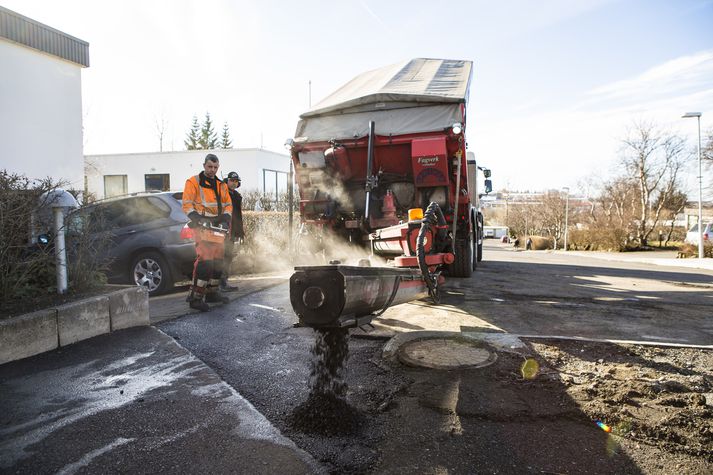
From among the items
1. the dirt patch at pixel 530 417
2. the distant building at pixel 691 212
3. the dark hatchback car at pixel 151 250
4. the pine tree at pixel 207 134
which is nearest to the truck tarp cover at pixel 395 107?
the dark hatchback car at pixel 151 250

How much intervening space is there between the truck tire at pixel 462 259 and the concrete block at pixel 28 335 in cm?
568

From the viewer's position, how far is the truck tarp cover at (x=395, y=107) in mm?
6539

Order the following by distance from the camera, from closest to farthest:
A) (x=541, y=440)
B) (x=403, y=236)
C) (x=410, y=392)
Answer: (x=541, y=440)
(x=410, y=392)
(x=403, y=236)

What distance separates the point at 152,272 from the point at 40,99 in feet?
38.3

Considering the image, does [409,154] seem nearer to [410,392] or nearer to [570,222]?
[410,392]

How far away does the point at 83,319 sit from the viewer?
13.3ft

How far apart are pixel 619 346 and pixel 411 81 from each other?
512cm

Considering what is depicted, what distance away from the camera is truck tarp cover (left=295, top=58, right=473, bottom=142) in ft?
21.5

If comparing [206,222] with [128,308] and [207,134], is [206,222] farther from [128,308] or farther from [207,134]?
[207,134]

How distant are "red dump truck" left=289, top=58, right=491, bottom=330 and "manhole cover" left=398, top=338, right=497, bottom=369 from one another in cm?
181

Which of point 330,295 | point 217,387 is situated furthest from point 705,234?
point 217,387

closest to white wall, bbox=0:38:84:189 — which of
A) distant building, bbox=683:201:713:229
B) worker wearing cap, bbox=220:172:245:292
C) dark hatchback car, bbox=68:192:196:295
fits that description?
dark hatchback car, bbox=68:192:196:295

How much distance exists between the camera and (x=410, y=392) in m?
3.05

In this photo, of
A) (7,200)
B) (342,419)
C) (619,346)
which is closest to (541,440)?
(342,419)
